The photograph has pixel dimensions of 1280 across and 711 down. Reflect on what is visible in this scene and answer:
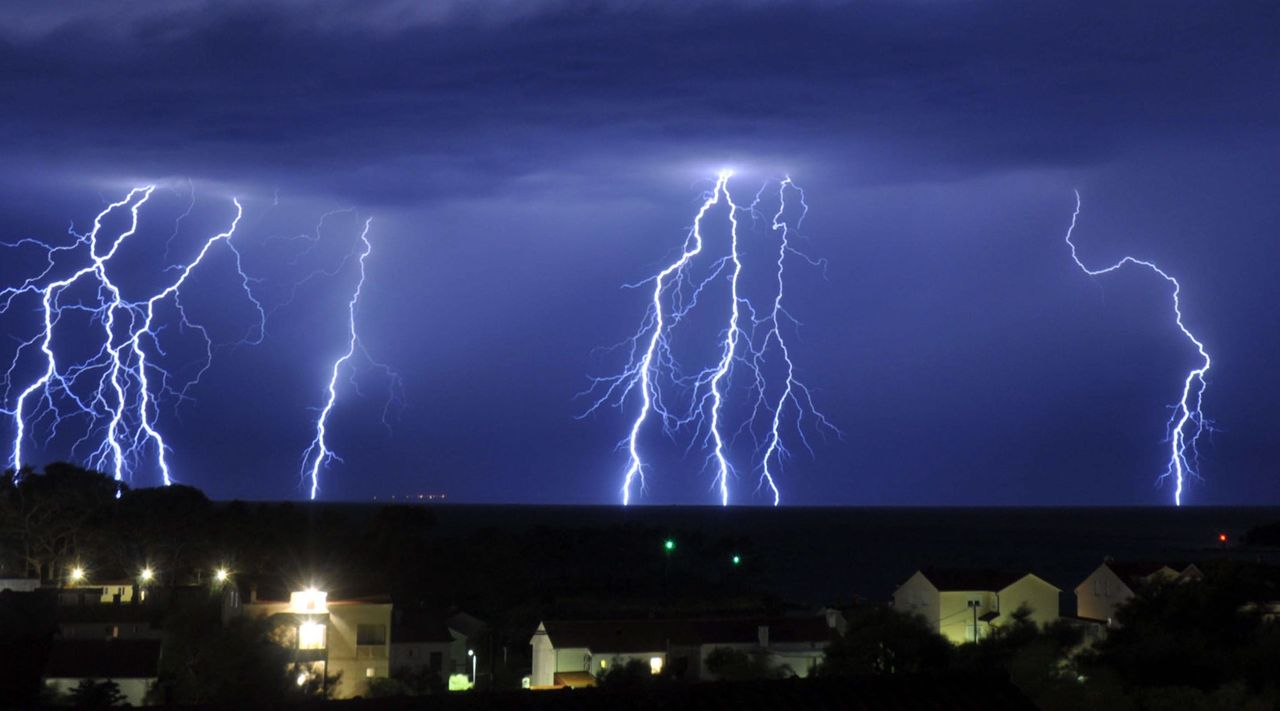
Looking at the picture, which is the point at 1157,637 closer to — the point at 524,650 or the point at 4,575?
the point at 524,650

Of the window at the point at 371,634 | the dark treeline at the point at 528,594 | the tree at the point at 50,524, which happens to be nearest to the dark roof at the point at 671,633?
the dark treeline at the point at 528,594

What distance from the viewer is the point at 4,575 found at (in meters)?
33.6

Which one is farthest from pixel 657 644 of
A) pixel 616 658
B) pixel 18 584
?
pixel 18 584

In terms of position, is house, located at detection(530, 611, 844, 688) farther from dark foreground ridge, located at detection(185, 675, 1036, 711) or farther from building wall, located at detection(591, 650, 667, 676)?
dark foreground ridge, located at detection(185, 675, 1036, 711)

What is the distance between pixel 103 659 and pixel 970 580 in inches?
745

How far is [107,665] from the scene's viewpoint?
18.8 m

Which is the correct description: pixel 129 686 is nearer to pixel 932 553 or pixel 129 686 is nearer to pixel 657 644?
pixel 657 644

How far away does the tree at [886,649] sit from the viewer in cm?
1950

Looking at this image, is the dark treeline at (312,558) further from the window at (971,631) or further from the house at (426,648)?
the window at (971,631)

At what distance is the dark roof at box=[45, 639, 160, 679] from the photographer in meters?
18.5

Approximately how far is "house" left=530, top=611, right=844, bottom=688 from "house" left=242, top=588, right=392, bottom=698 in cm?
296

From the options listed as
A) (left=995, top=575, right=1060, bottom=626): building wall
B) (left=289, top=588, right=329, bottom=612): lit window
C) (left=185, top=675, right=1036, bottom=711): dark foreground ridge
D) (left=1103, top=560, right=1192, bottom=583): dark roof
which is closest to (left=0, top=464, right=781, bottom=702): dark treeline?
(left=289, top=588, right=329, bottom=612): lit window

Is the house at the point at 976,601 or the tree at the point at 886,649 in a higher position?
the house at the point at 976,601

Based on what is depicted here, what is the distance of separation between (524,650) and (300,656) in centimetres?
922
